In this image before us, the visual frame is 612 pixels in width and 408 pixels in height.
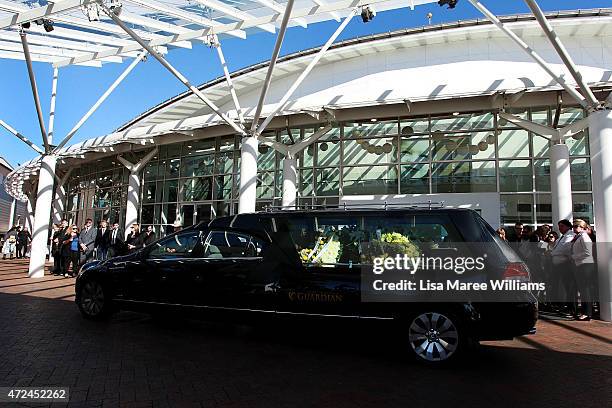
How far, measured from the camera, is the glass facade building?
45.2 ft

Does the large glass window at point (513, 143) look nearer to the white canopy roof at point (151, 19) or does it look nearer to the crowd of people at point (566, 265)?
the crowd of people at point (566, 265)

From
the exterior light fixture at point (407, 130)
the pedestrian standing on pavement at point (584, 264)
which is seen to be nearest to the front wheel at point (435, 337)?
the pedestrian standing on pavement at point (584, 264)

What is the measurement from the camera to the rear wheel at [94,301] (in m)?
7.14

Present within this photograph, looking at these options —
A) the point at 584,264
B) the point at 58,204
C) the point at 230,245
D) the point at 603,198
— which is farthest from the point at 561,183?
the point at 58,204

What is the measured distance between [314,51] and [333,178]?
7.00 m

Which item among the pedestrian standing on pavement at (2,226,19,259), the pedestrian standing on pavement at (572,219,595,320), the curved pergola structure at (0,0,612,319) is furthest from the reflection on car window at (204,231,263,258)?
the pedestrian standing on pavement at (2,226,19,259)

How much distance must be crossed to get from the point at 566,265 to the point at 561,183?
4.19 meters

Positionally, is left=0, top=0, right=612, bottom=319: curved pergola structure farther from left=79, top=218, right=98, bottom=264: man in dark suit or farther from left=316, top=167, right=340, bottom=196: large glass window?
left=79, top=218, right=98, bottom=264: man in dark suit

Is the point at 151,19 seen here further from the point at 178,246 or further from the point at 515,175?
the point at 515,175

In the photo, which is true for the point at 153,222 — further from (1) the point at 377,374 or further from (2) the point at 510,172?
(1) the point at 377,374

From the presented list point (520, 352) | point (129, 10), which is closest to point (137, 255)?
point (520, 352)

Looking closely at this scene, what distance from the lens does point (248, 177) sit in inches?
460

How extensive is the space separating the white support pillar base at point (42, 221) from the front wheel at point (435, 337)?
40.5 feet

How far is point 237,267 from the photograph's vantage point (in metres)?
6.11
